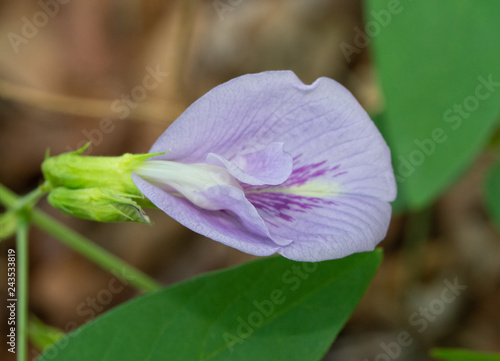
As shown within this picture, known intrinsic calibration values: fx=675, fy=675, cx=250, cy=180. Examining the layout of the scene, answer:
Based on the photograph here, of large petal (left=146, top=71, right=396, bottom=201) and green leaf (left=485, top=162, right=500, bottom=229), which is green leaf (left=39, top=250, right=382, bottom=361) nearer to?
large petal (left=146, top=71, right=396, bottom=201)

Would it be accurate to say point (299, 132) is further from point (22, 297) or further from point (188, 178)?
point (22, 297)

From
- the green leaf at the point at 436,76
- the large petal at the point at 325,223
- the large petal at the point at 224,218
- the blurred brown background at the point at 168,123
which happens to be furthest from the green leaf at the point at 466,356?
the blurred brown background at the point at 168,123

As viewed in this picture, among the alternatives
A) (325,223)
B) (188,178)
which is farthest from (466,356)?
(188,178)

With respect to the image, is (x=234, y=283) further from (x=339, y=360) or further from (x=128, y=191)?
(x=339, y=360)

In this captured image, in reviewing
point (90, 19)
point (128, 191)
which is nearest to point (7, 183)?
point (90, 19)

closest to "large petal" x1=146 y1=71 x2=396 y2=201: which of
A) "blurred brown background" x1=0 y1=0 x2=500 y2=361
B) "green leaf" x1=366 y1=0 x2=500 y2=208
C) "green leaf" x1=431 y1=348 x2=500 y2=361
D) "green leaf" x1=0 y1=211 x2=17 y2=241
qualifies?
"green leaf" x1=366 y1=0 x2=500 y2=208
